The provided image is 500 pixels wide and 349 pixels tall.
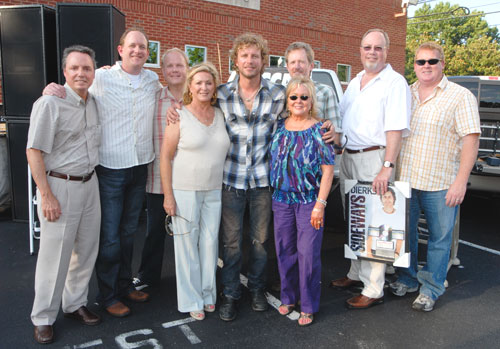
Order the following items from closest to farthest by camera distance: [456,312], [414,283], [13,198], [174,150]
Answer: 1. [174,150]
2. [456,312]
3. [414,283]
4. [13,198]

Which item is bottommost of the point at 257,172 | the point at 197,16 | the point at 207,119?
the point at 257,172

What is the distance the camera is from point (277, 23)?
1190 centimetres

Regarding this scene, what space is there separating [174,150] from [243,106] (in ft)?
2.01

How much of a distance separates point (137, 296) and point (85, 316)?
473 mm

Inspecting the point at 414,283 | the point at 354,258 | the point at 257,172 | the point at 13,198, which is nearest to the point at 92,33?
the point at 13,198

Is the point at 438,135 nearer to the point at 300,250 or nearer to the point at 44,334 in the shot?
the point at 300,250

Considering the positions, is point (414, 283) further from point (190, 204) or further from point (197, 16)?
point (197, 16)

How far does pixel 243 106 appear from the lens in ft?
10.1

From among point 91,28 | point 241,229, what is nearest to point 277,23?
point 91,28

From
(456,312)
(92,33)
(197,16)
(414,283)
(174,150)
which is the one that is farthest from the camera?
(197,16)

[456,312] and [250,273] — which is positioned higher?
[250,273]

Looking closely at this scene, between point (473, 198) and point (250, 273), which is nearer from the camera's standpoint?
point (250, 273)

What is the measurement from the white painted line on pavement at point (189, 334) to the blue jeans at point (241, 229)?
16.6 inches

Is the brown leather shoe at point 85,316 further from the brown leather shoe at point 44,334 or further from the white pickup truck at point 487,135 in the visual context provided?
the white pickup truck at point 487,135
